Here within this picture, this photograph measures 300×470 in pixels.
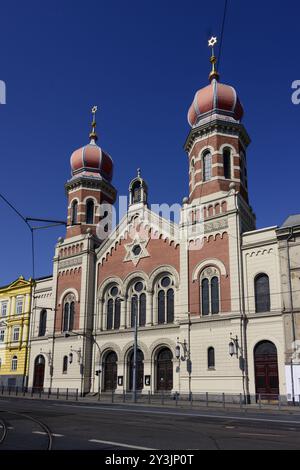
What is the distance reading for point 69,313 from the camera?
45.7 m

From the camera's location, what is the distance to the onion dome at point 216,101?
135 feet

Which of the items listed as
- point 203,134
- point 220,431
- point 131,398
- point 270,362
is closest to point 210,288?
point 270,362

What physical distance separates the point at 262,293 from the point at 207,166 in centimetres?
1289

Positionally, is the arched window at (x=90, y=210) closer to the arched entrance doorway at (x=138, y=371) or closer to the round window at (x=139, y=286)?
the round window at (x=139, y=286)

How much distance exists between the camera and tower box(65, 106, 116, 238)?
48.8 meters

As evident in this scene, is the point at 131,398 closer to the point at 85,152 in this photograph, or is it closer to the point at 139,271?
the point at 139,271

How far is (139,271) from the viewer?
41438 mm

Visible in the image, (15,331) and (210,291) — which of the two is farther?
(15,331)

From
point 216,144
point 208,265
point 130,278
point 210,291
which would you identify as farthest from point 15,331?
point 216,144

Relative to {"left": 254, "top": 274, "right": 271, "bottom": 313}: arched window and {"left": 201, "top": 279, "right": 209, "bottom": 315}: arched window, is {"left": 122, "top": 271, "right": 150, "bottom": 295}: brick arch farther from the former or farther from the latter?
{"left": 254, "top": 274, "right": 271, "bottom": 313}: arched window

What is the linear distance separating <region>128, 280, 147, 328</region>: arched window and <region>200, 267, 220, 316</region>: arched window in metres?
6.38

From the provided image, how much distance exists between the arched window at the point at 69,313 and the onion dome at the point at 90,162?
13.7 metres

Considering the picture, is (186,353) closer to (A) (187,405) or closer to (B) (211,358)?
(B) (211,358)

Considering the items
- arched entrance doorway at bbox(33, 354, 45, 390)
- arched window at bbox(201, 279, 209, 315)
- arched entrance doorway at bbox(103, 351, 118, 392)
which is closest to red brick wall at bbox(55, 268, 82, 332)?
arched entrance doorway at bbox(33, 354, 45, 390)
